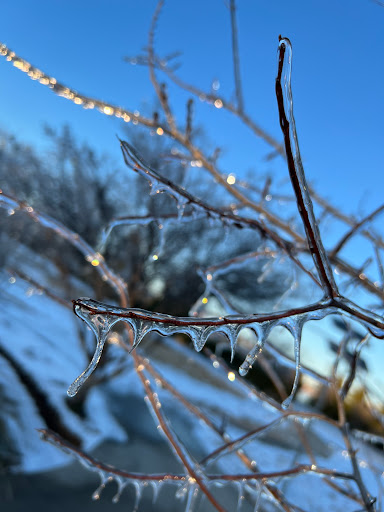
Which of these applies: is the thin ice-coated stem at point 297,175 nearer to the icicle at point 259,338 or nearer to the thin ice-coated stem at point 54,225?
the icicle at point 259,338

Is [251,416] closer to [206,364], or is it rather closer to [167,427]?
[206,364]

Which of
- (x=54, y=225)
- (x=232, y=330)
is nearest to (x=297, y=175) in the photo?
(x=232, y=330)

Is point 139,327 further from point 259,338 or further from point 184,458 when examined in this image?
point 184,458

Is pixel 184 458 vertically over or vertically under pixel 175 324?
under

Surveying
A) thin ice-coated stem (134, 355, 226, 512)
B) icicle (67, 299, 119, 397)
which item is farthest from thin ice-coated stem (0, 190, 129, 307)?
icicle (67, 299, 119, 397)

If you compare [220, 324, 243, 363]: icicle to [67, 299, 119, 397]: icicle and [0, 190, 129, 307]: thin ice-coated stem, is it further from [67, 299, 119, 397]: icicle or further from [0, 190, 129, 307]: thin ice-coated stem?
[0, 190, 129, 307]: thin ice-coated stem

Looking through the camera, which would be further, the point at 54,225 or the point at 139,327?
the point at 54,225

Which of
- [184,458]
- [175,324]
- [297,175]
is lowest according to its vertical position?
[184,458]
